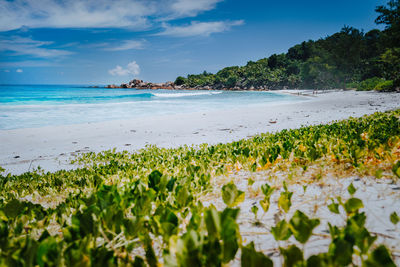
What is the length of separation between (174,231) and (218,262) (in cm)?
28

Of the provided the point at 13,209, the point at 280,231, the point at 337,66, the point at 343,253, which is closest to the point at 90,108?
the point at 13,209

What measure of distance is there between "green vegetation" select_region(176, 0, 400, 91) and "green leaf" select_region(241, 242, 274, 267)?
36.2 m

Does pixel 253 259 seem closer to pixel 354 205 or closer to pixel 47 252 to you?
pixel 354 205

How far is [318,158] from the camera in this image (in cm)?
289

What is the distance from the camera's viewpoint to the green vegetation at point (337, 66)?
30.1 meters

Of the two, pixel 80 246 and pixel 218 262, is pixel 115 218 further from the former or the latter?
pixel 218 262

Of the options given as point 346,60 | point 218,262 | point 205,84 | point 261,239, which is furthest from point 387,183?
point 205,84

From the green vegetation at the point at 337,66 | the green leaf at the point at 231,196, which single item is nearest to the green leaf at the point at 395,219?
the green leaf at the point at 231,196

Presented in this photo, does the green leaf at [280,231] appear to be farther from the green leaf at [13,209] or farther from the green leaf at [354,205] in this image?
the green leaf at [13,209]

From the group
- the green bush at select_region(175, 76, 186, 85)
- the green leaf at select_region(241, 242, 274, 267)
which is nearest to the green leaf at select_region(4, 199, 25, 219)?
the green leaf at select_region(241, 242, 274, 267)

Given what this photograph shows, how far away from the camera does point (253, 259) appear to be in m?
0.84

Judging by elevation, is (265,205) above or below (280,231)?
below

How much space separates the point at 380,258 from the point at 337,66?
77740mm

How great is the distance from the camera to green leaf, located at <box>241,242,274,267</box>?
2.71 feet
